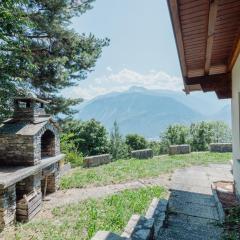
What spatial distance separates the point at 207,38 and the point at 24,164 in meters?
6.75

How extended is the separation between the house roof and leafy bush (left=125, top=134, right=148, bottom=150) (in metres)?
17.9

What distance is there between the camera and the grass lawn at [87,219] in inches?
261

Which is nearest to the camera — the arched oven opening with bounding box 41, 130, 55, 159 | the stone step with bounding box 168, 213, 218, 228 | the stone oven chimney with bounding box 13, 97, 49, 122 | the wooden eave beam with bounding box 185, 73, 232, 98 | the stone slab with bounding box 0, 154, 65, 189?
the stone step with bounding box 168, 213, 218, 228

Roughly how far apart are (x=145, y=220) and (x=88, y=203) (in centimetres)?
488

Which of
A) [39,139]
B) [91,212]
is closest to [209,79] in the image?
[91,212]

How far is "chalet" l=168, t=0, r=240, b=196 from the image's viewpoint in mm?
3748

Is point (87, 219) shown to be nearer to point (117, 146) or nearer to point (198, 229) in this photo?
point (198, 229)

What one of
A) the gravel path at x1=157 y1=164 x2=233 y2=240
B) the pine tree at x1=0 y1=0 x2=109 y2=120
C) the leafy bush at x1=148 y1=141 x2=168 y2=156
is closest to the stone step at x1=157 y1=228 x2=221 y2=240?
the gravel path at x1=157 y1=164 x2=233 y2=240

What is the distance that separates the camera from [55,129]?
1114cm

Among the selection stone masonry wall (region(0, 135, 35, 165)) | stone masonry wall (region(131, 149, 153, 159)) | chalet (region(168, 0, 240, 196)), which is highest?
chalet (region(168, 0, 240, 196))

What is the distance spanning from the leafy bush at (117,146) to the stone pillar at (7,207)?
1636cm

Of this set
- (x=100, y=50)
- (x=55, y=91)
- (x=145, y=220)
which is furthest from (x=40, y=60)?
(x=145, y=220)

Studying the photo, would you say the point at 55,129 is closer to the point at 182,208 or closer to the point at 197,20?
the point at 182,208

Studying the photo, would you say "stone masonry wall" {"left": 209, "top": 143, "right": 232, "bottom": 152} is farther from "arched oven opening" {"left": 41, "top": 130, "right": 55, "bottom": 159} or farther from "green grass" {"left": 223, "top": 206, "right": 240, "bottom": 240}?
"green grass" {"left": 223, "top": 206, "right": 240, "bottom": 240}
